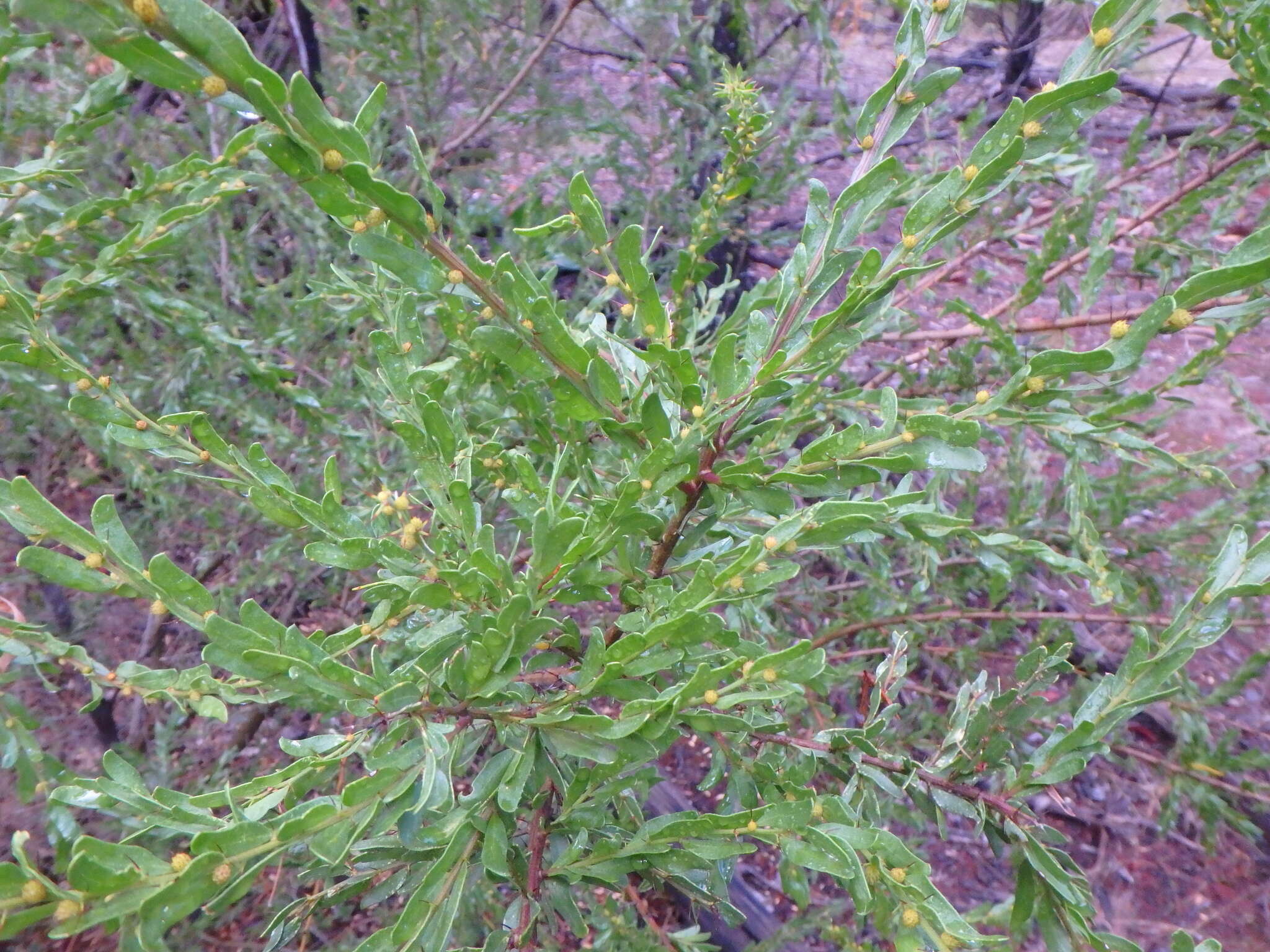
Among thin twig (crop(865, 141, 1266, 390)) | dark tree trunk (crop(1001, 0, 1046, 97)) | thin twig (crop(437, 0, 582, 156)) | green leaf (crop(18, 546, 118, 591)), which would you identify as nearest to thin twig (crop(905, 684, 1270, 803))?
thin twig (crop(865, 141, 1266, 390))

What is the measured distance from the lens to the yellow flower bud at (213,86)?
530 millimetres

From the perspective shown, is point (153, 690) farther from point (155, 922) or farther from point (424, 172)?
point (424, 172)

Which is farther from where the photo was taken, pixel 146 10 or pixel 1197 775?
pixel 1197 775

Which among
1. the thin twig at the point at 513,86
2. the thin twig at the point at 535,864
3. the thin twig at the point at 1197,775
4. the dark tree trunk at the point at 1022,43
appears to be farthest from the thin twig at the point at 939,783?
the dark tree trunk at the point at 1022,43

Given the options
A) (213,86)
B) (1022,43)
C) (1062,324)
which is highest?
(213,86)

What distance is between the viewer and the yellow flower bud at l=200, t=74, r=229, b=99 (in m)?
0.53

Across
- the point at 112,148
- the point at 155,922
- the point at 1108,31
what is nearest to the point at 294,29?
the point at 112,148

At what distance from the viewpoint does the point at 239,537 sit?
83.3 inches

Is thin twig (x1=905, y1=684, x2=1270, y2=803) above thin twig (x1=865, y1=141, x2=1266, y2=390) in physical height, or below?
below

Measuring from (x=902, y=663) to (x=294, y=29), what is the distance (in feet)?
6.94

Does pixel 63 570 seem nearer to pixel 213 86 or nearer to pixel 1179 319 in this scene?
pixel 213 86

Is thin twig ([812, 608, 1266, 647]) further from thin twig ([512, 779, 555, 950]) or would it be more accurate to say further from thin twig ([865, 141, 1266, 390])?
thin twig ([512, 779, 555, 950])

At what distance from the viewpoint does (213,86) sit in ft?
1.74

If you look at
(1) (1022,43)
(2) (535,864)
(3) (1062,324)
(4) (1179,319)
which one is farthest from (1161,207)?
(2) (535,864)
